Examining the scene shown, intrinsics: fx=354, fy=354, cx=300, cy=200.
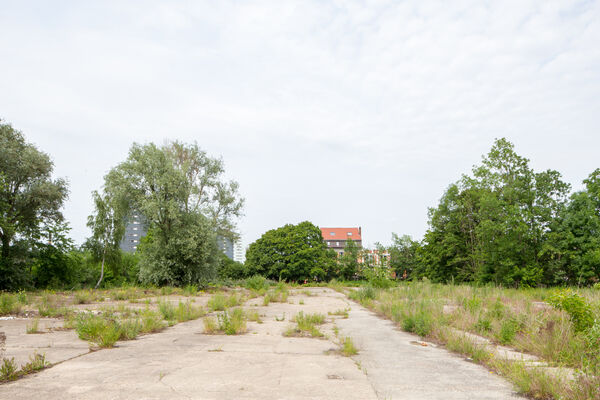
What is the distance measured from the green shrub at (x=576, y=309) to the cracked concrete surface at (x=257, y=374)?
107 inches

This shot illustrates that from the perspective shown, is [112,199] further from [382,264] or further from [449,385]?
[449,385]

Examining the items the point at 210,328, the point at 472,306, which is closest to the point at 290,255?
the point at 472,306

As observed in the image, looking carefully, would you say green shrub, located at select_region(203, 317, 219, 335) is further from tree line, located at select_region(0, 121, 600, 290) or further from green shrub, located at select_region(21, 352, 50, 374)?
tree line, located at select_region(0, 121, 600, 290)

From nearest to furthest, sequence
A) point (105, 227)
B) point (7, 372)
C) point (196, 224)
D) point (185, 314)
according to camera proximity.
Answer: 1. point (7, 372)
2. point (185, 314)
3. point (196, 224)
4. point (105, 227)

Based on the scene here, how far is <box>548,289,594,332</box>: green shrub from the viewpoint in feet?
22.7

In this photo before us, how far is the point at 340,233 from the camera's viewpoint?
111 m

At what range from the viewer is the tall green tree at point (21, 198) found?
71.7 ft

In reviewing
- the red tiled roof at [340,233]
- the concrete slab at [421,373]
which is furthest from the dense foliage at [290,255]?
the concrete slab at [421,373]

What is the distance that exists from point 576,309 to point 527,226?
30.1m

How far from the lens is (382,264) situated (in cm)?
2469

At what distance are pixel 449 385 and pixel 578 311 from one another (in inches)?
174

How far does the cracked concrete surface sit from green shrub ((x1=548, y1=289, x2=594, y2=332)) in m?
2.73

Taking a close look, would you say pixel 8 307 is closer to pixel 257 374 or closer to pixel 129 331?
pixel 129 331

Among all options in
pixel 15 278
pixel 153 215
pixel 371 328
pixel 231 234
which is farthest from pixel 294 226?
pixel 371 328
